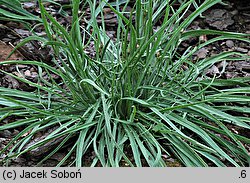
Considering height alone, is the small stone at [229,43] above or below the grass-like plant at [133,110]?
above

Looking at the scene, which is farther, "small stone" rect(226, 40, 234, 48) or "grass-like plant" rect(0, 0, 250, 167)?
"small stone" rect(226, 40, 234, 48)

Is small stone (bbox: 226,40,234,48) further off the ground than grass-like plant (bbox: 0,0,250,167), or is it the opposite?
small stone (bbox: 226,40,234,48)

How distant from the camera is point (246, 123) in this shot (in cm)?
219

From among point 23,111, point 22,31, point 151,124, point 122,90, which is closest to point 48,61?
point 22,31

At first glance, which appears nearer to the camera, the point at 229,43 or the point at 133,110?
the point at 133,110

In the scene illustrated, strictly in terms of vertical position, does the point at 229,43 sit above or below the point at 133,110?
above

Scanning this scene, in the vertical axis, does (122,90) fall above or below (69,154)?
above

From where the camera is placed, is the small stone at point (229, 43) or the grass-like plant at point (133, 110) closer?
the grass-like plant at point (133, 110)

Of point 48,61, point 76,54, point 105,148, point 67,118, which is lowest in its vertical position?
point 105,148

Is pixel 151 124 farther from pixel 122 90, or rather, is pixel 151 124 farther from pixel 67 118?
pixel 67 118

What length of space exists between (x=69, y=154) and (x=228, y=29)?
5.01 ft

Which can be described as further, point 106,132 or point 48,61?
point 48,61
